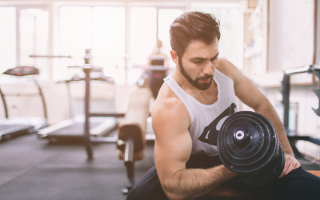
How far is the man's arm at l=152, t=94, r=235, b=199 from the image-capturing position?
0.86 meters

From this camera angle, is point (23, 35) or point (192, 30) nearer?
point (192, 30)

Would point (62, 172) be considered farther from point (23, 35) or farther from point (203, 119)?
point (23, 35)

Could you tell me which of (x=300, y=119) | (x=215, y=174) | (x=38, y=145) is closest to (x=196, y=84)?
(x=215, y=174)

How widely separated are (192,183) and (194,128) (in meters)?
0.26

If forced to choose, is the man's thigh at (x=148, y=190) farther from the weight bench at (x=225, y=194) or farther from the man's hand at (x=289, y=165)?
the man's hand at (x=289, y=165)

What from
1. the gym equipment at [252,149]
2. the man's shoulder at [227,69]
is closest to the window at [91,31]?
the man's shoulder at [227,69]

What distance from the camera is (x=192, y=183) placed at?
2.86 feet

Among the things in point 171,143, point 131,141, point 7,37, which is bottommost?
point 131,141

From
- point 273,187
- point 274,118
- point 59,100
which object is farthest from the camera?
point 59,100

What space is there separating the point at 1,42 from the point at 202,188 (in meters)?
6.38

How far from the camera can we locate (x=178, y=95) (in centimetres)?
105

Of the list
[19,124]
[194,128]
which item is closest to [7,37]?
[19,124]

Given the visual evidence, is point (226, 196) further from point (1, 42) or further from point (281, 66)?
point (1, 42)

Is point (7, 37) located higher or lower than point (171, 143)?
higher
